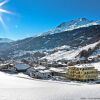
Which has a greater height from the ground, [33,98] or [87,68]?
[87,68]

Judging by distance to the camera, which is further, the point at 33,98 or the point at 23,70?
the point at 23,70

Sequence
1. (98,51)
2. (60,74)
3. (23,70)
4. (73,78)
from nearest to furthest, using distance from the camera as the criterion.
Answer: (73,78), (60,74), (23,70), (98,51)

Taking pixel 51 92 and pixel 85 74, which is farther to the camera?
pixel 85 74

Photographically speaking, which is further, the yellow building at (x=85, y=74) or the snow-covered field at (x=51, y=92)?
the yellow building at (x=85, y=74)

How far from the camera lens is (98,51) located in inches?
4309

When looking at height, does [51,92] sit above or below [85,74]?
below

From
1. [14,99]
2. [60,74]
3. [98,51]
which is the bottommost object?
A: [14,99]

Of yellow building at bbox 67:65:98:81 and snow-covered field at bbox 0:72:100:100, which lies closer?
snow-covered field at bbox 0:72:100:100

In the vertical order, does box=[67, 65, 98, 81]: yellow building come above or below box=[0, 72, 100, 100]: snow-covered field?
above

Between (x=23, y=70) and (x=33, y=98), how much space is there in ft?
161

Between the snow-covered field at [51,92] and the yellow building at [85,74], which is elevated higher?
the yellow building at [85,74]

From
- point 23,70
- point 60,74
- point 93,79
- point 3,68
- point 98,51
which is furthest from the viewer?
point 98,51

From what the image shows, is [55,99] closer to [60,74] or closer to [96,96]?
[96,96]

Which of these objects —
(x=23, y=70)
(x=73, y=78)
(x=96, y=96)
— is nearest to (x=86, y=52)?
(x=23, y=70)
